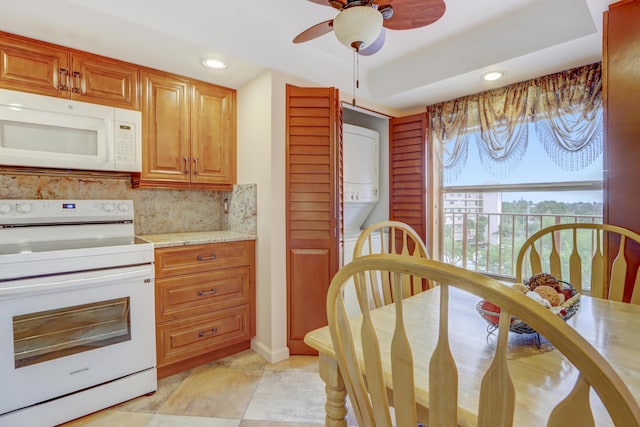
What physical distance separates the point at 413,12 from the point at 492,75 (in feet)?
4.30

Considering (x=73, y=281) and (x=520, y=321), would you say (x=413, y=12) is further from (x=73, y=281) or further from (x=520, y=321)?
(x=73, y=281)

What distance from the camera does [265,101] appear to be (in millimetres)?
2303

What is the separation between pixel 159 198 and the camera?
2.56 meters

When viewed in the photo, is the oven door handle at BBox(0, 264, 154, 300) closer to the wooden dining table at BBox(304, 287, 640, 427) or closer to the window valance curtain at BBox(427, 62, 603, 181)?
the wooden dining table at BBox(304, 287, 640, 427)

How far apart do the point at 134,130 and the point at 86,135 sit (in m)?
0.27

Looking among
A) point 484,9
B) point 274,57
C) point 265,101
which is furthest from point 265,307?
point 484,9

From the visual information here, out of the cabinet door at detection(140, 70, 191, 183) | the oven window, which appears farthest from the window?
the oven window

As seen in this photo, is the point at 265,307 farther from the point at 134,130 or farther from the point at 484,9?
the point at 484,9

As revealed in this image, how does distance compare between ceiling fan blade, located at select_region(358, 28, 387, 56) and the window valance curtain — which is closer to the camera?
ceiling fan blade, located at select_region(358, 28, 387, 56)

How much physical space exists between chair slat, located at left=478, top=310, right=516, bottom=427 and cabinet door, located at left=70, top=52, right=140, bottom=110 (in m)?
2.43

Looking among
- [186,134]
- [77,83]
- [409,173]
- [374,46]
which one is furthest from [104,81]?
[409,173]

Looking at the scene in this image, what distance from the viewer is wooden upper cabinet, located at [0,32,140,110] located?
1768mm

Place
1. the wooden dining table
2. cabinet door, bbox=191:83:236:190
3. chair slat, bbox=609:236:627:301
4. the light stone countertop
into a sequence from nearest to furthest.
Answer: the wooden dining table, chair slat, bbox=609:236:627:301, the light stone countertop, cabinet door, bbox=191:83:236:190

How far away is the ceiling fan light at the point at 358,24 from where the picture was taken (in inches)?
46.1
